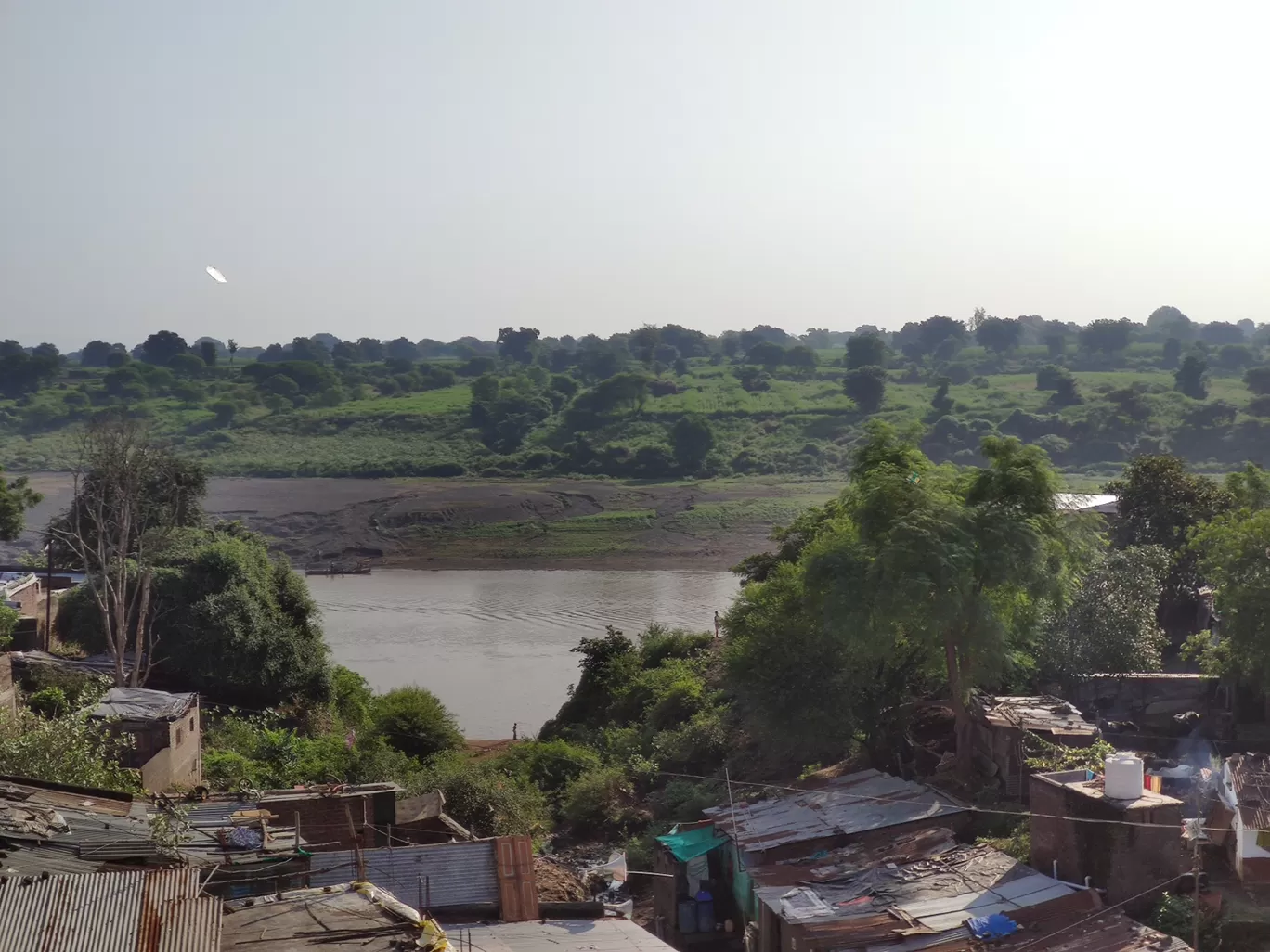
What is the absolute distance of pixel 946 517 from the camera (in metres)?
15.4

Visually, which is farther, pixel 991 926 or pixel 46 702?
pixel 46 702

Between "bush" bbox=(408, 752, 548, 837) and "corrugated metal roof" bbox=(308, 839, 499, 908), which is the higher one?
"corrugated metal roof" bbox=(308, 839, 499, 908)

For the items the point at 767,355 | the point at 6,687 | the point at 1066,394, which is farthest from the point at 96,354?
the point at 6,687

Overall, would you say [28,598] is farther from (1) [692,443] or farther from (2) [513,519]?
(1) [692,443]

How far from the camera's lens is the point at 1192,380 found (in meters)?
78.7

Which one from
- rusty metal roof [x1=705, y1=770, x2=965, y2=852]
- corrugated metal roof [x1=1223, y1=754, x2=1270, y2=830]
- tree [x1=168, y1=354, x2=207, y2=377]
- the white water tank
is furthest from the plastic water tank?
tree [x1=168, y1=354, x2=207, y2=377]

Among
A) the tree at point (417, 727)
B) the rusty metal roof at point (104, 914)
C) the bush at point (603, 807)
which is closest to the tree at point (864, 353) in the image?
the tree at point (417, 727)

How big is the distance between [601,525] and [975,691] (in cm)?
3702

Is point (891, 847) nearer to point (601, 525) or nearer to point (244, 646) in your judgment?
point (244, 646)

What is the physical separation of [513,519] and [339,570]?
9.21 meters

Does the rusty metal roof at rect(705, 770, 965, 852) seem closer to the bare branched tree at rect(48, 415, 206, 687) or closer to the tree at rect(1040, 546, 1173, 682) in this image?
the tree at rect(1040, 546, 1173, 682)

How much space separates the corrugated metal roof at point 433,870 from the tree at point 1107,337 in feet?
352

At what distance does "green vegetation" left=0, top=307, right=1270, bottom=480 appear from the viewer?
66438 mm

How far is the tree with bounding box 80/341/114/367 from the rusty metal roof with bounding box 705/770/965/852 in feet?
400
